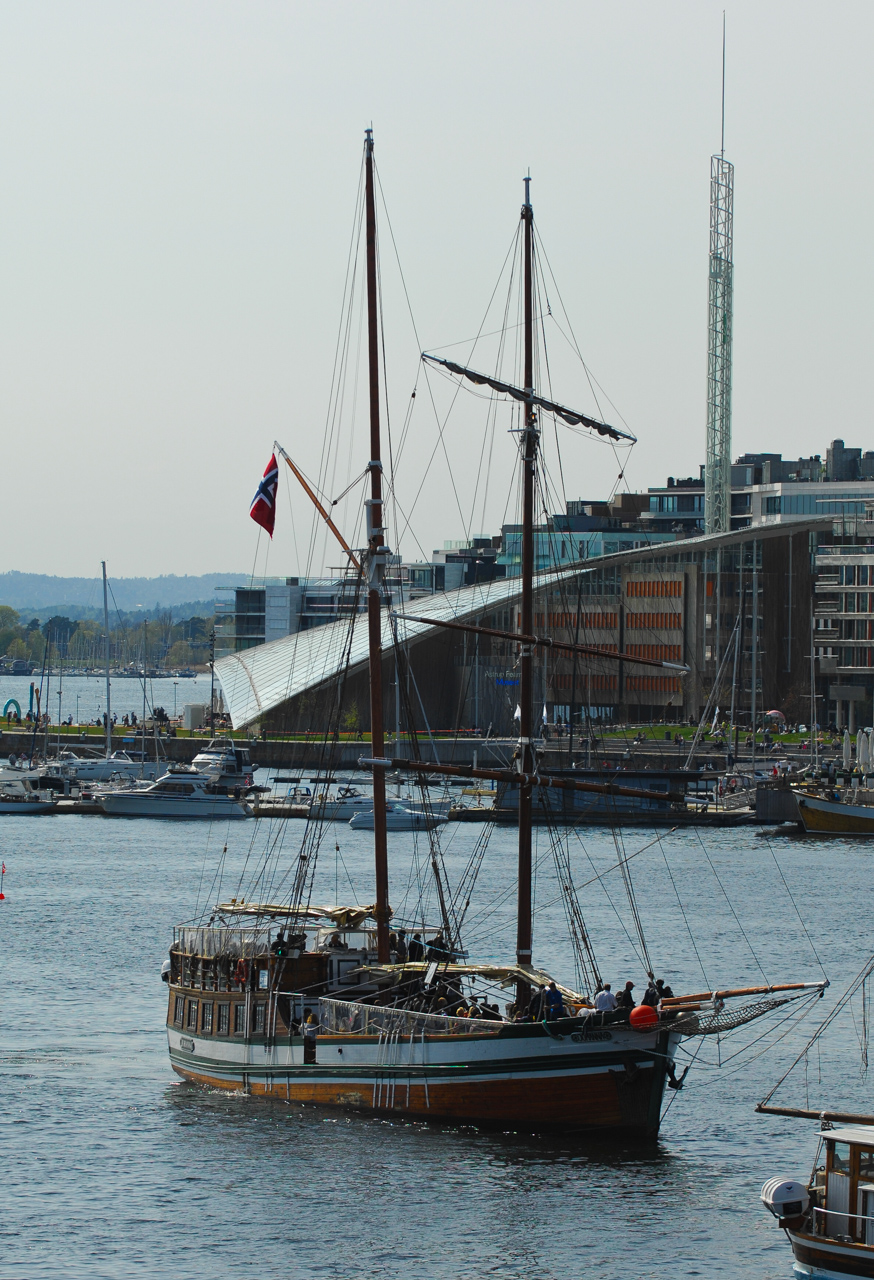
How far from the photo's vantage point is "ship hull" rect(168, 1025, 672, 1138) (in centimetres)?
Answer: 3253

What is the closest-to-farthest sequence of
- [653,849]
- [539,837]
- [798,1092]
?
[798,1092] → [653,849] → [539,837]

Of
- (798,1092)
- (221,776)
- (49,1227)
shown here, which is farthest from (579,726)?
(49,1227)

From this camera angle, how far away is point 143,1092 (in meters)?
39.2

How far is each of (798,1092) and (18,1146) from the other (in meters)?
15.6

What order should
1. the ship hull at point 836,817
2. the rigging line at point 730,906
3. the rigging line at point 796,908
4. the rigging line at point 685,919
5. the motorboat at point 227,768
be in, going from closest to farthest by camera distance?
the rigging line at point 685,919 < the rigging line at point 730,906 < the rigging line at point 796,908 < the ship hull at point 836,817 < the motorboat at point 227,768

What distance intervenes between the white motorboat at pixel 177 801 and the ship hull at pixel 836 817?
3223 cm

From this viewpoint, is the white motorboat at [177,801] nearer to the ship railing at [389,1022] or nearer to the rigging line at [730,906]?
the rigging line at [730,906]

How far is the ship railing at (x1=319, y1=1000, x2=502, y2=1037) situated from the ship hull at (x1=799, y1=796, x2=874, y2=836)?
63123mm

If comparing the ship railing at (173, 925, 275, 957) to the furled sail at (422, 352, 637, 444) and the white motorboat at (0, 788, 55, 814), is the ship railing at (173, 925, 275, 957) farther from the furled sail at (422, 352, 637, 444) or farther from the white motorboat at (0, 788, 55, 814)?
the white motorboat at (0, 788, 55, 814)

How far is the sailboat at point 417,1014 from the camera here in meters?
32.6

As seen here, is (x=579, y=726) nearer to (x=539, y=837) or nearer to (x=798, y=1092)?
(x=539, y=837)

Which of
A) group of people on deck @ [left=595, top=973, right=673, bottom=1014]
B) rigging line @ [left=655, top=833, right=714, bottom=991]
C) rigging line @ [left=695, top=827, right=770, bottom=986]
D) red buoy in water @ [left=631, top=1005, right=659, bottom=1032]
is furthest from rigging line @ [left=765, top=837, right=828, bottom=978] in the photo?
red buoy in water @ [left=631, top=1005, right=659, bottom=1032]

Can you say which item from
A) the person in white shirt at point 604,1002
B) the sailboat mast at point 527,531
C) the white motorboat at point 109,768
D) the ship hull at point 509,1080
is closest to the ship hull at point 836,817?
the white motorboat at point 109,768

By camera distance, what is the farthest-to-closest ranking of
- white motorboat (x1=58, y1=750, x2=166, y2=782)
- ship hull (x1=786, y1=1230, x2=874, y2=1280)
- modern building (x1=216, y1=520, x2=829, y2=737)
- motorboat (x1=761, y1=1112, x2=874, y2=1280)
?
modern building (x1=216, y1=520, x2=829, y2=737), white motorboat (x1=58, y1=750, x2=166, y2=782), motorboat (x1=761, y1=1112, x2=874, y2=1280), ship hull (x1=786, y1=1230, x2=874, y2=1280)
